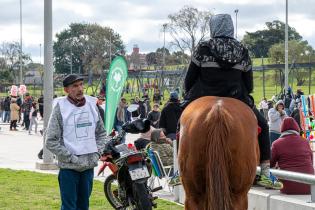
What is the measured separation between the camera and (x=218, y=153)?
5.17m

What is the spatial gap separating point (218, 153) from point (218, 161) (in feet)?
0.20

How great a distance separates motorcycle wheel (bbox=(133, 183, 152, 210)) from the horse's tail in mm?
3125

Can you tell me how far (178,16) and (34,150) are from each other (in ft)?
151

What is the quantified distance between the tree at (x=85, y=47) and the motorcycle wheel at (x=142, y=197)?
8317 cm

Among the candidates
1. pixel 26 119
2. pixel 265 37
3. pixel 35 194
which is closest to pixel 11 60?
pixel 265 37

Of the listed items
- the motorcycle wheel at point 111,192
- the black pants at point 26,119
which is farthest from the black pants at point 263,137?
the black pants at point 26,119

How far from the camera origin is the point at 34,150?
22906mm

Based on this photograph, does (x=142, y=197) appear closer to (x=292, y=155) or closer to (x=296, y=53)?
(x=292, y=155)

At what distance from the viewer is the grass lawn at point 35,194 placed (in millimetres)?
10172

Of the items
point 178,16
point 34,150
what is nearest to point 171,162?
point 34,150

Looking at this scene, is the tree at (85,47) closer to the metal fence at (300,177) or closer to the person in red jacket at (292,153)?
the person in red jacket at (292,153)

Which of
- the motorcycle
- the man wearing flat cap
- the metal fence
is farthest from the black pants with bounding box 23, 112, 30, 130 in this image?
the man wearing flat cap

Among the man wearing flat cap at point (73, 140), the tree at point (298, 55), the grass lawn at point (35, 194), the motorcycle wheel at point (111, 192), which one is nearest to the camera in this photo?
the man wearing flat cap at point (73, 140)

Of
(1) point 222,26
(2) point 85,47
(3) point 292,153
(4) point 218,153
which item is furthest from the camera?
(2) point 85,47
